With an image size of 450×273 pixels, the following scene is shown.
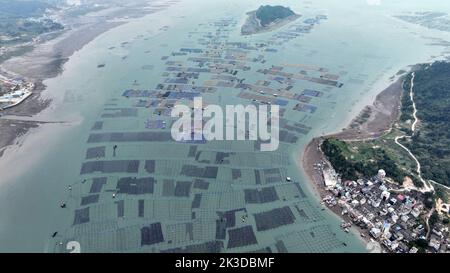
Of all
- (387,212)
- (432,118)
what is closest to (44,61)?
(387,212)

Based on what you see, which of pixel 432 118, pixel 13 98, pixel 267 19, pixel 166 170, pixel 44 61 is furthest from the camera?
pixel 267 19

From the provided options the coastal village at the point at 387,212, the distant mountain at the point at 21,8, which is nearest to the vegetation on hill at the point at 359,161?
the coastal village at the point at 387,212

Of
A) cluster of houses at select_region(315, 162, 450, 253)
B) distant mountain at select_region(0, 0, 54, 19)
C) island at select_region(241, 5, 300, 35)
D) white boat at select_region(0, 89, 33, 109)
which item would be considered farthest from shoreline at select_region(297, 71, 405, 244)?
distant mountain at select_region(0, 0, 54, 19)

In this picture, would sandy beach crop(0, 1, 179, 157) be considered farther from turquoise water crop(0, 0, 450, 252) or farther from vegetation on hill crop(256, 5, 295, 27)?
vegetation on hill crop(256, 5, 295, 27)

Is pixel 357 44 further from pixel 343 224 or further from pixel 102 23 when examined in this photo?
pixel 102 23

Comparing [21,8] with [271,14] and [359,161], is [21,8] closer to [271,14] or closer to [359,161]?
[271,14]
